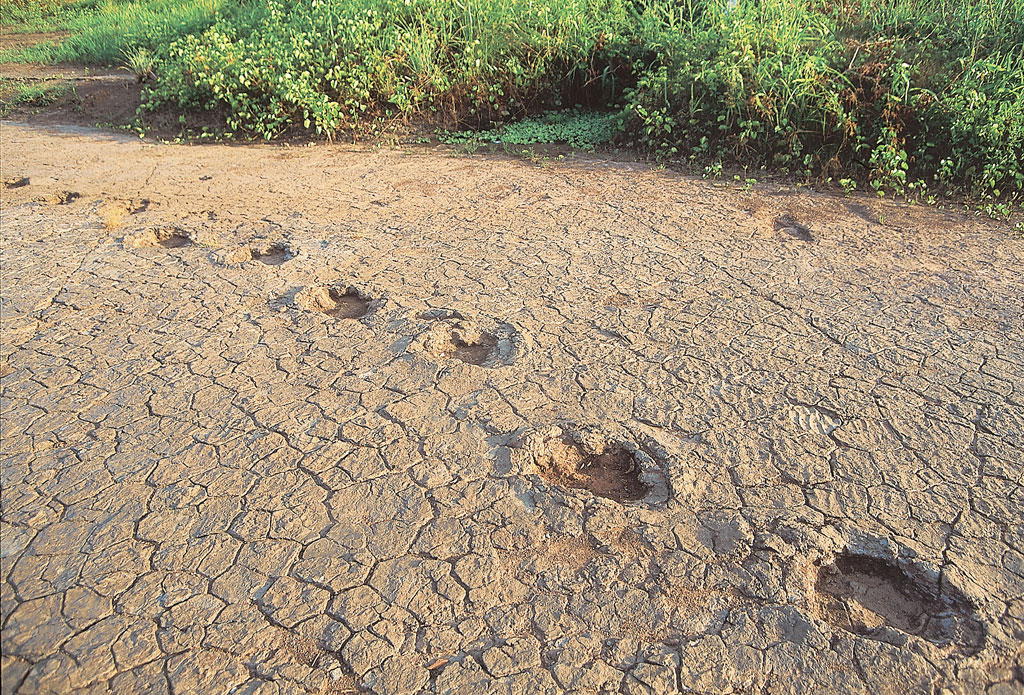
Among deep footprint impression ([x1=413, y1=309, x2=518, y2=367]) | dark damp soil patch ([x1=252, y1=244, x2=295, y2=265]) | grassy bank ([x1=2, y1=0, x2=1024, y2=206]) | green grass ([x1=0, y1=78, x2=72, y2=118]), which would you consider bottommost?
green grass ([x1=0, y1=78, x2=72, y2=118])

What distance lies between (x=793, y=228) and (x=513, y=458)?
222cm

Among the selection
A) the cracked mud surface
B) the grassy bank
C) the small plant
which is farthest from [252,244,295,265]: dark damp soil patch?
the small plant

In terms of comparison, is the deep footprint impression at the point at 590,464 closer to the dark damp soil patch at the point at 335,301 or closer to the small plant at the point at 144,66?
the dark damp soil patch at the point at 335,301

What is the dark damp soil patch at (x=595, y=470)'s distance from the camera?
1967 millimetres

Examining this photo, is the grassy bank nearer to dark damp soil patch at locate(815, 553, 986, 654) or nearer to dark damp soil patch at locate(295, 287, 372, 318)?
dark damp soil patch at locate(295, 287, 372, 318)

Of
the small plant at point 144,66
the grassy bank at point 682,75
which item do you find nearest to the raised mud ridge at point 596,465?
→ the grassy bank at point 682,75

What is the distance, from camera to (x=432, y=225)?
142 inches

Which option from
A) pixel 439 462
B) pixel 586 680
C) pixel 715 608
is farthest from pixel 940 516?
pixel 439 462

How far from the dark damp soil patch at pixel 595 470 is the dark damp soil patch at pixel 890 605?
51 centimetres

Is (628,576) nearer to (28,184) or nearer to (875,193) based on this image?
(875,193)

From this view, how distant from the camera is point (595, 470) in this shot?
204 cm

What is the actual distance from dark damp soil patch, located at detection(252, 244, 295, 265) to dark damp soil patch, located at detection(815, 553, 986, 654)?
2.53m

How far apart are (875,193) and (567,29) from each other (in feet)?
8.78

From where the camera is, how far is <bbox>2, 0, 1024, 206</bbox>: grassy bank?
13.1 ft
